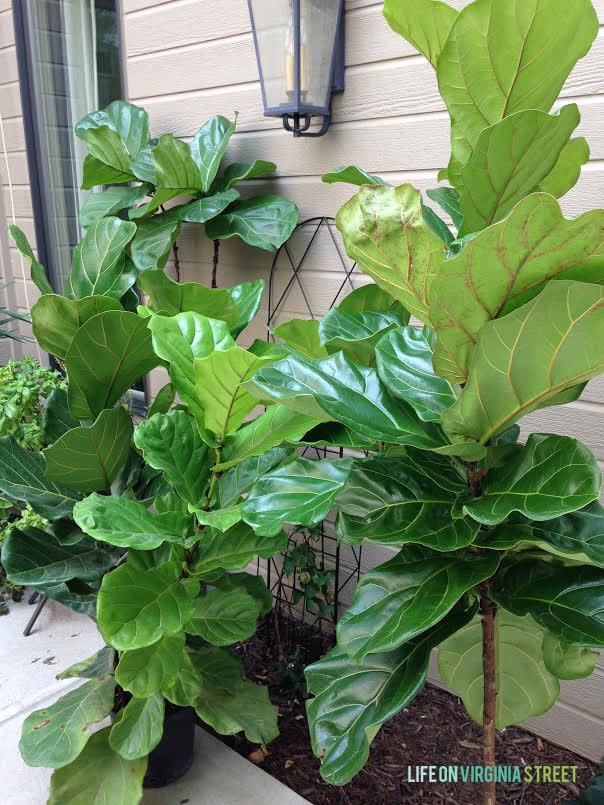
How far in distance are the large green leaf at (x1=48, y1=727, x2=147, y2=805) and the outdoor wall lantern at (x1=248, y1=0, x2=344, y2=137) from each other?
64.4 inches

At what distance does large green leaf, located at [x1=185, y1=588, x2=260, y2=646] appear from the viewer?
4.85 ft

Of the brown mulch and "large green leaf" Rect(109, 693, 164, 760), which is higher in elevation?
"large green leaf" Rect(109, 693, 164, 760)

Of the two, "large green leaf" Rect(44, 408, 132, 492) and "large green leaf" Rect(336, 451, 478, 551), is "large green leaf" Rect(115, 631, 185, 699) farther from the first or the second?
"large green leaf" Rect(336, 451, 478, 551)

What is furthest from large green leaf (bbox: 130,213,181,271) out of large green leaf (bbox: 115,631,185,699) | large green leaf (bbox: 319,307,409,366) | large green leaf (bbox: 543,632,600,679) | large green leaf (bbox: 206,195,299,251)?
large green leaf (bbox: 543,632,600,679)

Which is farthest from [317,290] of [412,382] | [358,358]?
[412,382]

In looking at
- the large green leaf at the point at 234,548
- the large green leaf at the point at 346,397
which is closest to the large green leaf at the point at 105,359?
the large green leaf at the point at 234,548

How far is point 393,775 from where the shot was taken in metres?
1.72

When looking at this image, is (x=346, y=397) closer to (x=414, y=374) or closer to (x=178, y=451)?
(x=414, y=374)

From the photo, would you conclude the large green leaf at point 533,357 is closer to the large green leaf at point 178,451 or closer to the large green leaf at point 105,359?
the large green leaf at point 178,451

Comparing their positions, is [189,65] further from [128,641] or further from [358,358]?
[128,641]

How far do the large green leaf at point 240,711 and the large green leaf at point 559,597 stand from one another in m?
0.84

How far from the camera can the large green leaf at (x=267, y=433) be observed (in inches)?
46.8

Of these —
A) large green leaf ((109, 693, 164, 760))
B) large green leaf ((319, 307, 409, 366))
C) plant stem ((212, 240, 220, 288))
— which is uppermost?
large green leaf ((319, 307, 409, 366))

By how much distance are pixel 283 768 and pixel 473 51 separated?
1.73 metres
